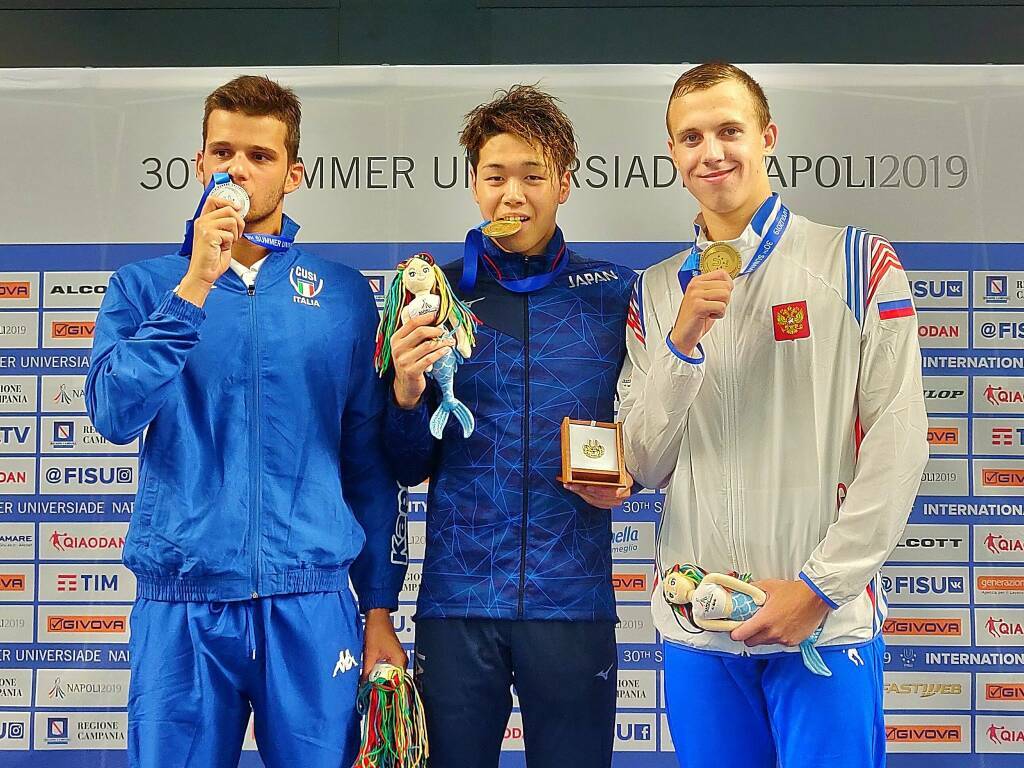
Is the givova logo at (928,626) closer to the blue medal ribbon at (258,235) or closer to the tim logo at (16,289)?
the blue medal ribbon at (258,235)

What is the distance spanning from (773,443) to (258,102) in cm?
126

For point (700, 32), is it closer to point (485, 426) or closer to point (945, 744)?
point (485, 426)

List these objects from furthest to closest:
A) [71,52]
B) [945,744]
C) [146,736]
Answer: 1. [71,52]
2. [945,744]
3. [146,736]

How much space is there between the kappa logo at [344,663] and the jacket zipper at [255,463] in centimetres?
21

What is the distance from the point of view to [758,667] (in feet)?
6.70

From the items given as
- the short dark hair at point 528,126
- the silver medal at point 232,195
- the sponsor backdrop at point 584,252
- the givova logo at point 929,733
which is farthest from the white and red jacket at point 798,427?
the givova logo at point 929,733

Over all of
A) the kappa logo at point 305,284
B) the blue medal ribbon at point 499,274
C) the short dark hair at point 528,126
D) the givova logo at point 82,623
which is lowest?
the givova logo at point 82,623

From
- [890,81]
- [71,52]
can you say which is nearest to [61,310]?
[71,52]

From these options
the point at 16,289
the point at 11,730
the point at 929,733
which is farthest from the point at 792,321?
the point at 11,730

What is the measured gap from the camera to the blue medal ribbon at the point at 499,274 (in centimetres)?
231

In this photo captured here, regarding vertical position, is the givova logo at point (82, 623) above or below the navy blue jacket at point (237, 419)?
below

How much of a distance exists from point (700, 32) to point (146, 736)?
2814 millimetres

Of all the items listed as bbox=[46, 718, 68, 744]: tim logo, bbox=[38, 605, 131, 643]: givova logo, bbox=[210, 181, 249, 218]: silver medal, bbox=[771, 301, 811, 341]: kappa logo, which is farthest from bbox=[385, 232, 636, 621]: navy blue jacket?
bbox=[46, 718, 68, 744]: tim logo

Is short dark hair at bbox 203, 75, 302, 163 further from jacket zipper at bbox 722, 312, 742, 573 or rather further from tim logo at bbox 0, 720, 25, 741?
tim logo at bbox 0, 720, 25, 741
